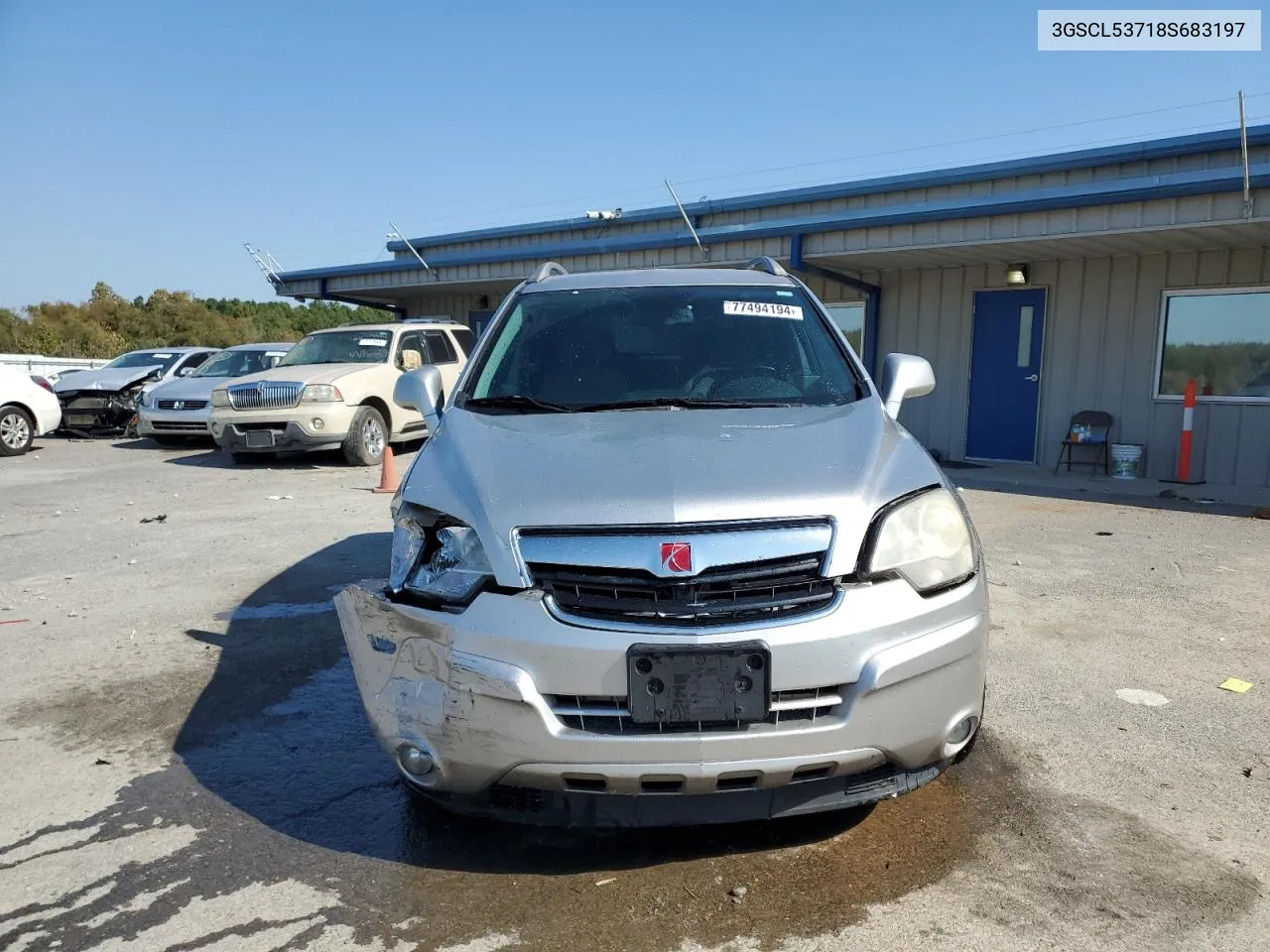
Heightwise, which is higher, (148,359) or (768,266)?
(768,266)

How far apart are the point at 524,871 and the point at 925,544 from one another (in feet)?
4.80

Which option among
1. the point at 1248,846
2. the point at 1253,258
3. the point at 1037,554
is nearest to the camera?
the point at 1248,846

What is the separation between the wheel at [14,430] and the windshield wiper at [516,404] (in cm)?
1297

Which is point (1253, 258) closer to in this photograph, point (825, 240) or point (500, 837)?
point (825, 240)

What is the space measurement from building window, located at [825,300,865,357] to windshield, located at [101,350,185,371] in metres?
11.9

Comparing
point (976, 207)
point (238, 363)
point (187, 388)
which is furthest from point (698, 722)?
point (238, 363)

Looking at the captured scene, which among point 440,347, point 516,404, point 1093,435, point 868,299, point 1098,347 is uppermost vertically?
point 868,299

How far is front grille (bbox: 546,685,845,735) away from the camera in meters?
2.13

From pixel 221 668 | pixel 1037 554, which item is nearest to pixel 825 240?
pixel 1037 554

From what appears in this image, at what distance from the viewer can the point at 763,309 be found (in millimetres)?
3707

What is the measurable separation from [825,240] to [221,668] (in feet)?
32.5

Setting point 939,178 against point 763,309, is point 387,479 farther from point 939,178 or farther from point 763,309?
point 939,178

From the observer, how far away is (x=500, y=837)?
8.73 feet

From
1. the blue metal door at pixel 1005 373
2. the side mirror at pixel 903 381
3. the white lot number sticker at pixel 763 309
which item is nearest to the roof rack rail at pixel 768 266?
the white lot number sticker at pixel 763 309
